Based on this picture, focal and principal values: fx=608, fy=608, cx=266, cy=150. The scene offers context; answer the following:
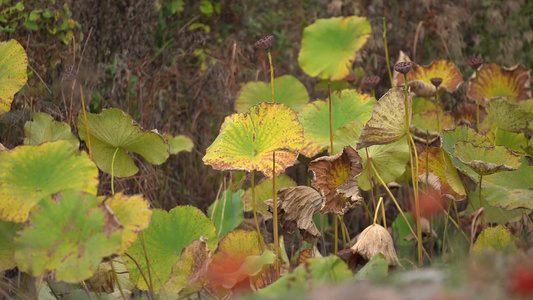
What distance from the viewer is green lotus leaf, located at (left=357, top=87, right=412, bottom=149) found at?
5.09 ft

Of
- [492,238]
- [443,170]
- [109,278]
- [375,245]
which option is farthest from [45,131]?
[492,238]

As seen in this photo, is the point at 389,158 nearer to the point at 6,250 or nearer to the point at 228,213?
the point at 228,213

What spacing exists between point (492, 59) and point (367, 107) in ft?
4.35

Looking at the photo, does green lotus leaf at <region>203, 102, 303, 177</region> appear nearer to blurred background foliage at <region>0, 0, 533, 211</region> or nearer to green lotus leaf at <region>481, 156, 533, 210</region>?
green lotus leaf at <region>481, 156, 533, 210</region>

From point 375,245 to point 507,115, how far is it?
73 centimetres

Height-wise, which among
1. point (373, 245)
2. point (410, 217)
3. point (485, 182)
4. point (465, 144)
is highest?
point (465, 144)

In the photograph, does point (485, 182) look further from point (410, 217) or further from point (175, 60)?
point (175, 60)

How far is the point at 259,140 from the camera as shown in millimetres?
1524

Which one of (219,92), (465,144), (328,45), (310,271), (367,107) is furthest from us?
(219,92)

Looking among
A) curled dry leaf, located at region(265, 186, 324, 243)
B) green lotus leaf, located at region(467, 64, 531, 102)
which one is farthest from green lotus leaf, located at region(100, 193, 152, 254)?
green lotus leaf, located at region(467, 64, 531, 102)

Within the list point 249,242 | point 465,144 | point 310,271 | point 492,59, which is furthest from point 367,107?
point 492,59

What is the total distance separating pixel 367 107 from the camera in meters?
1.92

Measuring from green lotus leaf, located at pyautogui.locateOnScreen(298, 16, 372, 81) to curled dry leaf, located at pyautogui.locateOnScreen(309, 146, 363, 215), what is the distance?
0.89m

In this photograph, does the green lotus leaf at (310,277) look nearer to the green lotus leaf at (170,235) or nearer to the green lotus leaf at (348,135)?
the green lotus leaf at (170,235)
